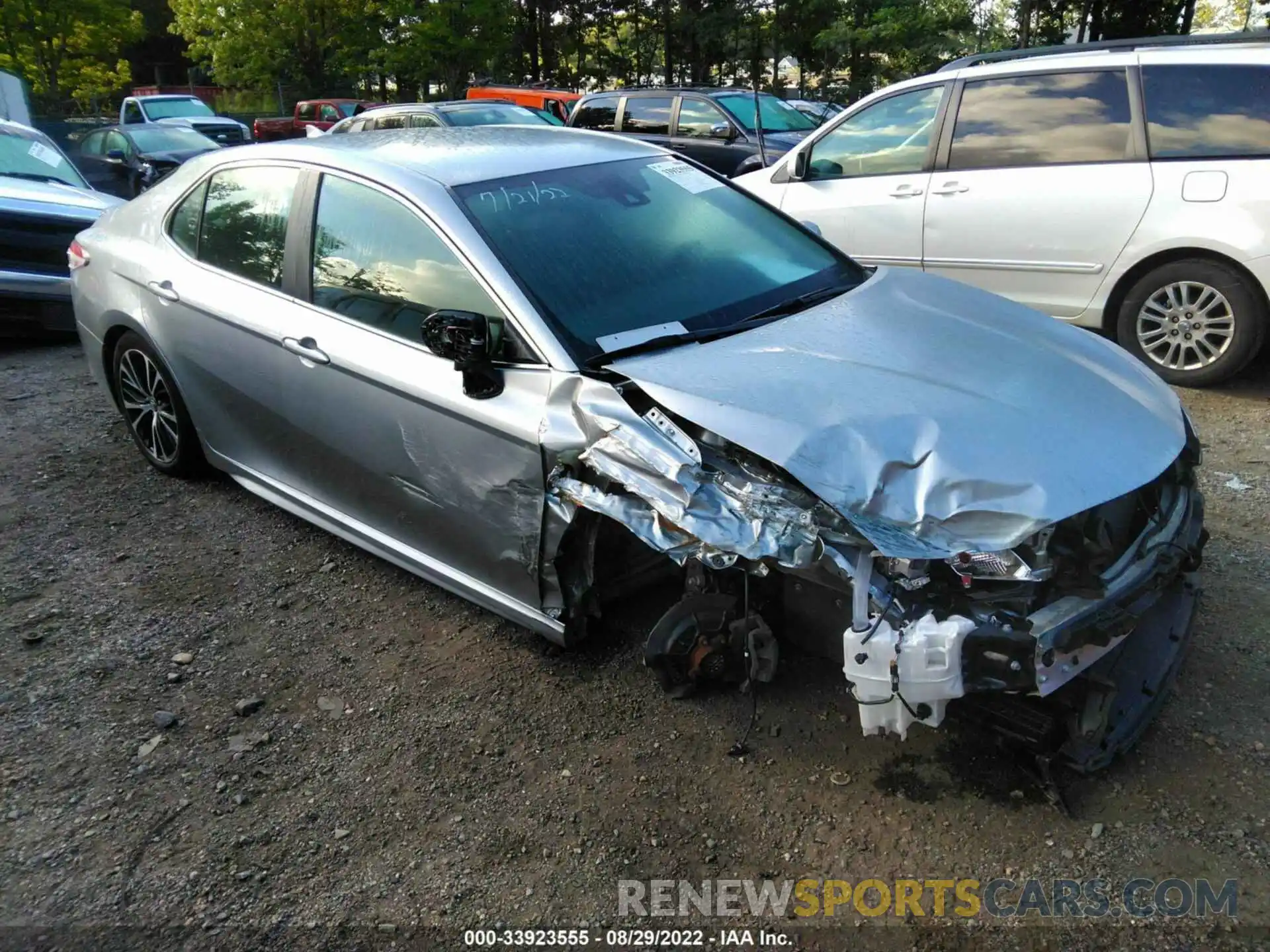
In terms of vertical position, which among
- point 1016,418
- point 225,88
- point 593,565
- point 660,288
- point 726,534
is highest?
point 225,88

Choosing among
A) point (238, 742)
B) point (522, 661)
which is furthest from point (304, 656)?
point (522, 661)

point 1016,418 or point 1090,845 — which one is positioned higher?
point 1016,418

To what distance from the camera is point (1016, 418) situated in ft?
8.63

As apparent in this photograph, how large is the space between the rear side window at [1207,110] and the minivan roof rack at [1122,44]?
25cm

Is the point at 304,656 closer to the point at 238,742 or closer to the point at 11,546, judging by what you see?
the point at 238,742

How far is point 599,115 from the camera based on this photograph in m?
12.3

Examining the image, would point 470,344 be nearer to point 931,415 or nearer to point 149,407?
point 931,415

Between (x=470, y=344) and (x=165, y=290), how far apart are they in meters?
2.04

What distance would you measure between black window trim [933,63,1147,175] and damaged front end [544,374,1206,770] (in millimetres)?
3234

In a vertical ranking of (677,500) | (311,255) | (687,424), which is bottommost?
(677,500)

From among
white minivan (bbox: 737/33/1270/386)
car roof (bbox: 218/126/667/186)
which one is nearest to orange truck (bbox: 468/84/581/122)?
white minivan (bbox: 737/33/1270/386)

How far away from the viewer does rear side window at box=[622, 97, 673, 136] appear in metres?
11.8

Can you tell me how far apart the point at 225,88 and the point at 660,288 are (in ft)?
129

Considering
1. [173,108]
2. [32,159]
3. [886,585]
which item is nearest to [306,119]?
[173,108]
